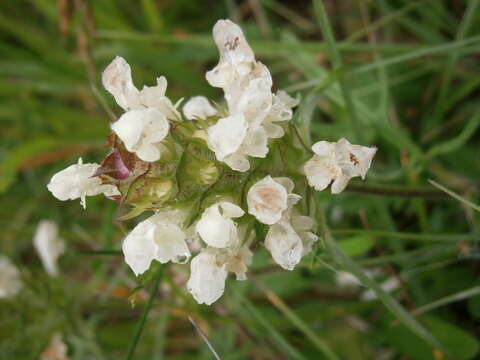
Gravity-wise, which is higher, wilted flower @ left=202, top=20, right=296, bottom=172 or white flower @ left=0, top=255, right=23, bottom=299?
white flower @ left=0, top=255, right=23, bottom=299

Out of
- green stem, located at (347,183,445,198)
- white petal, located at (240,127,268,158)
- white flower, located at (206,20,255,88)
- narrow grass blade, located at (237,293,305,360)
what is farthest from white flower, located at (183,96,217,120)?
narrow grass blade, located at (237,293,305,360)

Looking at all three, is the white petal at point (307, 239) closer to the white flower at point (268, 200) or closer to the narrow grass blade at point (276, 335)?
the white flower at point (268, 200)

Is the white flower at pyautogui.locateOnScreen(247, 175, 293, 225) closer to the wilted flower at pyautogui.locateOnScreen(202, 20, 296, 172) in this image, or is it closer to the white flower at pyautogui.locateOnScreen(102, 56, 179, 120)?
the wilted flower at pyautogui.locateOnScreen(202, 20, 296, 172)

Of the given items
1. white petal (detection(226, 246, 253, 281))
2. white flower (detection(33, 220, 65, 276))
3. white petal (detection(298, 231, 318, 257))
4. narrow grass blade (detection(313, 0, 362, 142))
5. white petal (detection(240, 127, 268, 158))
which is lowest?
white petal (detection(226, 246, 253, 281))

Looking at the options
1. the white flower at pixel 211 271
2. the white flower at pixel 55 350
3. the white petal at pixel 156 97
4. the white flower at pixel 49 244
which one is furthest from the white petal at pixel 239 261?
the white flower at pixel 49 244

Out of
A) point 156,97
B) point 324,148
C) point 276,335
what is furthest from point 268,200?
point 276,335

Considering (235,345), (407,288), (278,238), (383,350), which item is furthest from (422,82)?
(278,238)
